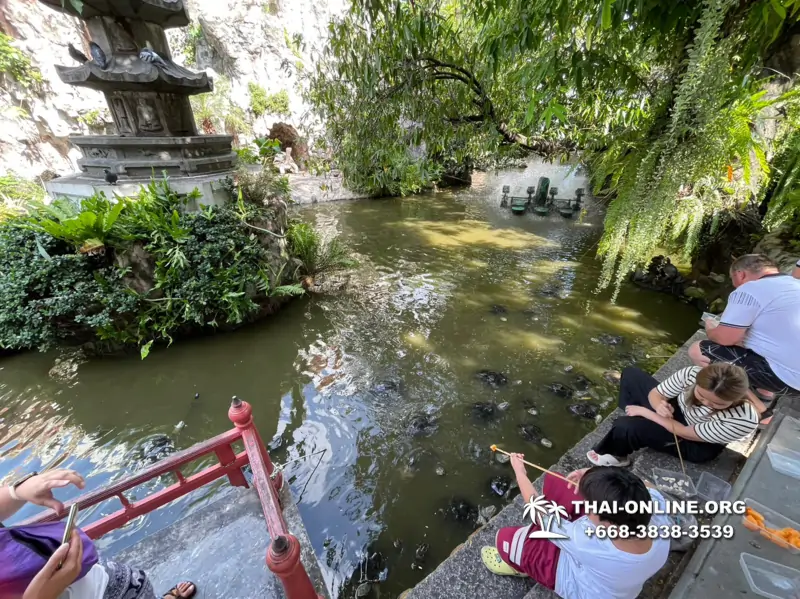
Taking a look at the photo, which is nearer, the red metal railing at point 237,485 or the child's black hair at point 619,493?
the child's black hair at point 619,493

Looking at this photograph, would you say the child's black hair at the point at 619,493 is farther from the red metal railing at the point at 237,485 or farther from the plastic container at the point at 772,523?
the red metal railing at the point at 237,485

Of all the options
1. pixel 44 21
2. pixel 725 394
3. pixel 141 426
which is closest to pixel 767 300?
pixel 725 394

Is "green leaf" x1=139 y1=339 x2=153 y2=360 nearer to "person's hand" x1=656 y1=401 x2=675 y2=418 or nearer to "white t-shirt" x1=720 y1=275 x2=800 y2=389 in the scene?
"person's hand" x1=656 y1=401 x2=675 y2=418

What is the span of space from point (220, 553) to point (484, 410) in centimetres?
298

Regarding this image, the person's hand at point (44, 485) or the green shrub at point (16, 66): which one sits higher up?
the green shrub at point (16, 66)

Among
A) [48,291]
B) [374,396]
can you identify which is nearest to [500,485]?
[374,396]

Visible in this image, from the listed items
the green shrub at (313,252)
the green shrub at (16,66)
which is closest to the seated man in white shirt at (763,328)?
the green shrub at (313,252)

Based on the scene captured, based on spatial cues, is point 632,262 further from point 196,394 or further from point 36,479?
point 196,394

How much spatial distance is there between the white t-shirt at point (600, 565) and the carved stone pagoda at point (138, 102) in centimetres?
657

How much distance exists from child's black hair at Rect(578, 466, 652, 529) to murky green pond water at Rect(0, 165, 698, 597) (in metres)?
1.94

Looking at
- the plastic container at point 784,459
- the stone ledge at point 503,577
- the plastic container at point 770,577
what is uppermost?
the plastic container at point 784,459

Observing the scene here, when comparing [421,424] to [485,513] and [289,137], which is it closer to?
[485,513]

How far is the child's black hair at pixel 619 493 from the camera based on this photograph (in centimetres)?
138

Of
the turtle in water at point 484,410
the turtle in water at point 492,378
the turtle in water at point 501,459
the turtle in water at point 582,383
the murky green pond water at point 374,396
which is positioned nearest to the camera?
the murky green pond water at point 374,396
